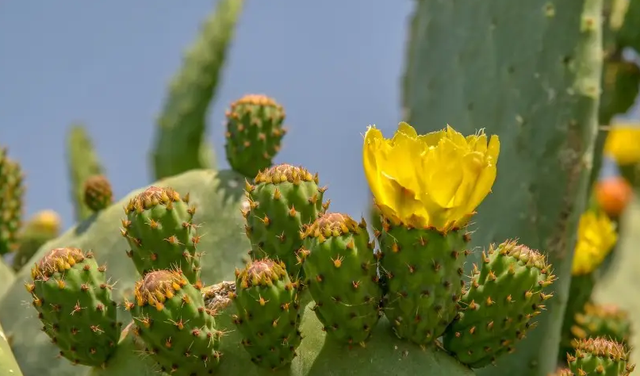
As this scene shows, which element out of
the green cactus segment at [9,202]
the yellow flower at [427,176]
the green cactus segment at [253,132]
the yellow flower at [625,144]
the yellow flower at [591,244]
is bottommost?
the yellow flower at [625,144]

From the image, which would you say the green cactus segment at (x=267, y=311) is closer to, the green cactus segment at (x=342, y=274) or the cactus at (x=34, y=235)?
the green cactus segment at (x=342, y=274)

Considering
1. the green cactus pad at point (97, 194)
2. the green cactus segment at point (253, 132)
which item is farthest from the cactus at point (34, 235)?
the green cactus segment at point (253, 132)

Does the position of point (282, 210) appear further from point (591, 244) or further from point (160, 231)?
point (591, 244)

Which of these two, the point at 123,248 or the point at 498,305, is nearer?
the point at 498,305

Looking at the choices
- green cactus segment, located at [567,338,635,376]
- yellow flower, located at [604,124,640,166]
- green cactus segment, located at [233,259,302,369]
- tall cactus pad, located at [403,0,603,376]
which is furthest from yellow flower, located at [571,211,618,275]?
yellow flower, located at [604,124,640,166]

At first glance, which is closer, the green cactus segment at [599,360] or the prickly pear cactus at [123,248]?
the green cactus segment at [599,360]

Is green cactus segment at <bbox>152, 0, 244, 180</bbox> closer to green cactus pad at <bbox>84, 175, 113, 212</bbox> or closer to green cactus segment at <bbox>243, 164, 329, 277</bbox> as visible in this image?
green cactus pad at <bbox>84, 175, 113, 212</bbox>

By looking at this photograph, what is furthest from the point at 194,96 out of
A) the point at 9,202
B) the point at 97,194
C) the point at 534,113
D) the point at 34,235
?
the point at 534,113
